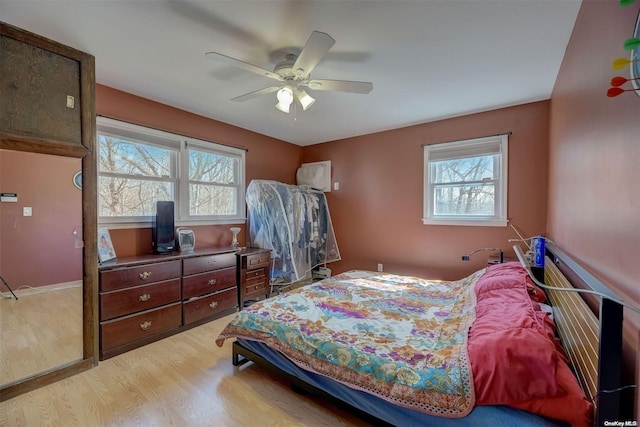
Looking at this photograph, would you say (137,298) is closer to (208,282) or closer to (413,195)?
(208,282)

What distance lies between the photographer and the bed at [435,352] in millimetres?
1190

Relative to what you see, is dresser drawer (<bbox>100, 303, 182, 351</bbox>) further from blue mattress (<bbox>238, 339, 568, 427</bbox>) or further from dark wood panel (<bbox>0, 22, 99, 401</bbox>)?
blue mattress (<bbox>238, 339, 568, 427</bbox>)

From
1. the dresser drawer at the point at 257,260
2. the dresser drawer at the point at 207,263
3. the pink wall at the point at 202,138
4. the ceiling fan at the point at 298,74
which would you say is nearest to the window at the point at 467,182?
the ceiling fan at the point at 298,74

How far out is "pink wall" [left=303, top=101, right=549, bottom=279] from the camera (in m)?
3.13

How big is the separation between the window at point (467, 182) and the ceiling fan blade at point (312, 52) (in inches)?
94.8

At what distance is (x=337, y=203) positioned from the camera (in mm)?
4711

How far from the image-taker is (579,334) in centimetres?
128

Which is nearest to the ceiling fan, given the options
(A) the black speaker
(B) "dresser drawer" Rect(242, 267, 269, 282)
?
(A) the black speaker

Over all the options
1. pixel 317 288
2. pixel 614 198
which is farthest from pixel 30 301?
pixel 614 198

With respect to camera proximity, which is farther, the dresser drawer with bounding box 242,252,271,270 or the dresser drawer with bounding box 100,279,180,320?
the dresser drawer with bounding box 242,252,271,270

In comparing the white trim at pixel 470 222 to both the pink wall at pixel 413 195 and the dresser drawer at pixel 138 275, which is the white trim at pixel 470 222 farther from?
the dresser drawer at pixel 138 275

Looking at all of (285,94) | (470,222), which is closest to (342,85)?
(285,94)

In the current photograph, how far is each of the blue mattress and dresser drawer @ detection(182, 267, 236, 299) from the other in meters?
1.40

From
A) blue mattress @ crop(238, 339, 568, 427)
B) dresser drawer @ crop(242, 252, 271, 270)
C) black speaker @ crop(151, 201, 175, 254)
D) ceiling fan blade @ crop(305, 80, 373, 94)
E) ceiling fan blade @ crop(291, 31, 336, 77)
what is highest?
ceiling fan blade @ crop(291, 31, 336, 77)
